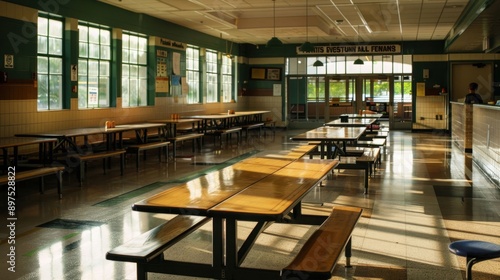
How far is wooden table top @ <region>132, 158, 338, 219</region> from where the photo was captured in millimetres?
3393

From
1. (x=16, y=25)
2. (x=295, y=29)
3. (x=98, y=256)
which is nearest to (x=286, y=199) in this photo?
(x=98, y=256)

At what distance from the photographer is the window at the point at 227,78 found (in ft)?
65.5

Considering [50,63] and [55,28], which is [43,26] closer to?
[55,28]

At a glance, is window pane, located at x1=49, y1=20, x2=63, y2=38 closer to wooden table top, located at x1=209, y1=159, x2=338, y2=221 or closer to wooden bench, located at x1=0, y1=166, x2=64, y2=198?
wooden bench, located at x1=0, y1=166, x2=64, y2=198

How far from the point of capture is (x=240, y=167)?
5059 mm

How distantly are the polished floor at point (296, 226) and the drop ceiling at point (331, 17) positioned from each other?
11.1ft

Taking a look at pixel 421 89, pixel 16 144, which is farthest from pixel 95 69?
pixel 421 89

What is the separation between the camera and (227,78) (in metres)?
20.5

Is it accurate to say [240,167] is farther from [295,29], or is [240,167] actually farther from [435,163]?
[295,29]

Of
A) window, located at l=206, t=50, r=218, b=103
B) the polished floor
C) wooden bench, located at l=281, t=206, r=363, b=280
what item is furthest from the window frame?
wooden bench, located at l=281, t=206, r=363, b=280

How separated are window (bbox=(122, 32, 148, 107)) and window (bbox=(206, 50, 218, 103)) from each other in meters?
4.42

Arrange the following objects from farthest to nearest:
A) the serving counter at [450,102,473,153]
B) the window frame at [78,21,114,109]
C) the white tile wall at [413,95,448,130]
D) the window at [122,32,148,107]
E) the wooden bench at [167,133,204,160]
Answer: the white tile wall at [413,95,448,130] < the window at [122,32,148,107] < the serving counter at [450,102,473,153] < the wooden bench at [167,133,204,160] < the window frame at [78,21,114,109]

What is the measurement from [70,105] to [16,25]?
2.02 m

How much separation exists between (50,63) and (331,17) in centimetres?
718
